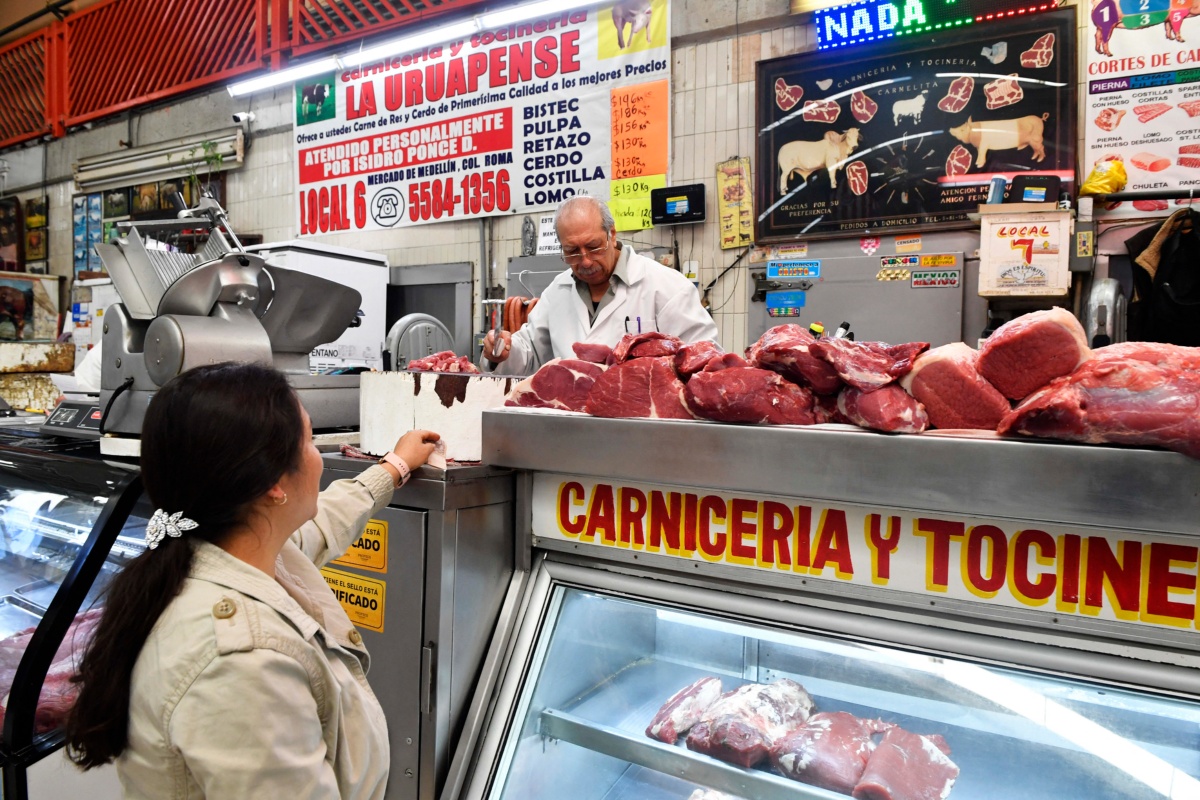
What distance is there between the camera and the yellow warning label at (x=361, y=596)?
159 cm

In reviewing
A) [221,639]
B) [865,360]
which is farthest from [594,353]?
[221,639]

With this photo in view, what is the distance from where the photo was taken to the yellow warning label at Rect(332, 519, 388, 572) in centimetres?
159

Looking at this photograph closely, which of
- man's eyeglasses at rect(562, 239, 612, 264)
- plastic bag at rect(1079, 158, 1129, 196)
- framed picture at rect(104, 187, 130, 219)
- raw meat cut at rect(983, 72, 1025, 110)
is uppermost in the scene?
framed picture at rect(104, 187, 130, 219)

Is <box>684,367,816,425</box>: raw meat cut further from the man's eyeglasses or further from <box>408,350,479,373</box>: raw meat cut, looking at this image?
the man's eyeglasses

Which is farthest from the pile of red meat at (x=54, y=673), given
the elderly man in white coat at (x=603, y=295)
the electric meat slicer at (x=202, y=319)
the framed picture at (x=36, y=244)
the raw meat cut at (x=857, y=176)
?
the framed picture at (x=36, y=244)

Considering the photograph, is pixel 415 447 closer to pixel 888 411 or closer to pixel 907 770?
pixel 888 411

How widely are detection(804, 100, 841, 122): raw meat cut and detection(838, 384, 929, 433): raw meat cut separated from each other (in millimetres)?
3267

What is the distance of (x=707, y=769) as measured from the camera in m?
1.37

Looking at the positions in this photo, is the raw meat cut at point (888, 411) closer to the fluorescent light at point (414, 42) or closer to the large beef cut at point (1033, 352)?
the large beef cut at point (1033, 352)

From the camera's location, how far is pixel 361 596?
1630 millimetres

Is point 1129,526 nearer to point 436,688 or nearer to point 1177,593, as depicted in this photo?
point 1177,593

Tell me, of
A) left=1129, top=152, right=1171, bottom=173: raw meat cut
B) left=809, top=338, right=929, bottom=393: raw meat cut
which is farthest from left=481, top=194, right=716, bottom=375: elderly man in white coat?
left=1129, top=152, right=1171, bottom=173: raw meat cut

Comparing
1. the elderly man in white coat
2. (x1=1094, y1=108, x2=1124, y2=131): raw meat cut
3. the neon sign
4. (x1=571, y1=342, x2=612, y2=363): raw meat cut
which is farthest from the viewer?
the neon sign

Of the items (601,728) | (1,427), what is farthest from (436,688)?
(1,427)
